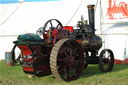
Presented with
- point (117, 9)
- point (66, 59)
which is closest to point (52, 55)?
point (66, 59)

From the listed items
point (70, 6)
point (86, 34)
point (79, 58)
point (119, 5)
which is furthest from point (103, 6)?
point (79, 58)

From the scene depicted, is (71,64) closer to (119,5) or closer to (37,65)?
(37,65)

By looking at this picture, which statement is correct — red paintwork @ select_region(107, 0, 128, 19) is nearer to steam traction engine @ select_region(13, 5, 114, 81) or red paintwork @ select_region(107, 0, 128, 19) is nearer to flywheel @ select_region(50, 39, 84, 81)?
steam traction engine @ select_region(13, 5, 114, 81)

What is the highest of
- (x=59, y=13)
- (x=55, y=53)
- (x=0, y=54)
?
(x=59, y=13)

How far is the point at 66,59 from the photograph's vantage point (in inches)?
231

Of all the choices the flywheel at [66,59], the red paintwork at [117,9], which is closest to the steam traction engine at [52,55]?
the flywheel at [66,59]

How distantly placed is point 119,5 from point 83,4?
1.92 m

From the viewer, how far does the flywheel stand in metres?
5.55

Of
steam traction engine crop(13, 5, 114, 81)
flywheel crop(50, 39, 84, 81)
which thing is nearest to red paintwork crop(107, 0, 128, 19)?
steam traction engine crop(13, 5, 114, 81)

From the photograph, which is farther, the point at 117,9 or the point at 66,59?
the point at 117,9

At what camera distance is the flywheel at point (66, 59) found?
5.55 meters

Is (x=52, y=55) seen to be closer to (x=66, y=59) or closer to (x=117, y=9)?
(x=66, y=59)

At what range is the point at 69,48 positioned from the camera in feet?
19.8

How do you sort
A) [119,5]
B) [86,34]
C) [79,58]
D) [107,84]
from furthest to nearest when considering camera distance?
[119,5], [86,34], [79,58], [107,84]
